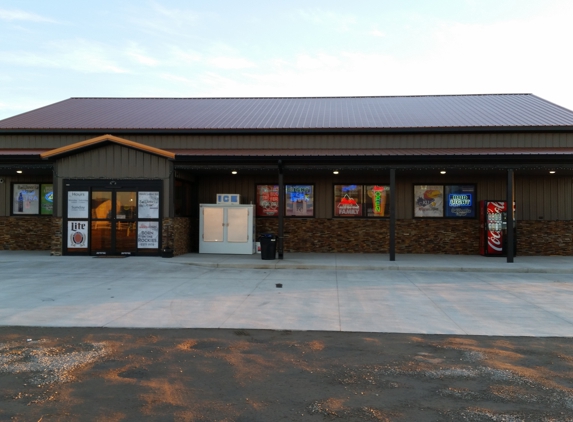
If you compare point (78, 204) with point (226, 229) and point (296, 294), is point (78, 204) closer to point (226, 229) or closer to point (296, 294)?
point (226, 229)

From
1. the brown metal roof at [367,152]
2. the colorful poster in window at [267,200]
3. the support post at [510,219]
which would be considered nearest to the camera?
the support post at [510,219]

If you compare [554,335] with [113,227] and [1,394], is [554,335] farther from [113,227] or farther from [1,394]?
[113,227]

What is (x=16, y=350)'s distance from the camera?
6996mm

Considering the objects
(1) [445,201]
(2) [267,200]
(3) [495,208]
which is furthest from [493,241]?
(2) [267,200]

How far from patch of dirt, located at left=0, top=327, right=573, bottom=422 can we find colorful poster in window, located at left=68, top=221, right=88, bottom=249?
1128 centimetres

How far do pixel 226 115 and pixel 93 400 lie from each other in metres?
21.3

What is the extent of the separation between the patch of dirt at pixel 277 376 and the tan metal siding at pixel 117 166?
11398mm

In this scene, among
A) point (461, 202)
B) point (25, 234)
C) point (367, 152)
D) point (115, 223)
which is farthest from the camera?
point (25, 234)

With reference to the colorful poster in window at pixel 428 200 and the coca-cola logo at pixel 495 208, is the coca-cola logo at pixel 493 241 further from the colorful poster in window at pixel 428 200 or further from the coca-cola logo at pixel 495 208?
the colorful poster in window at pixel 428 200

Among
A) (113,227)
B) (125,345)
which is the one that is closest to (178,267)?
(113,227)

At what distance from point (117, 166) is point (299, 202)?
772 centimetres

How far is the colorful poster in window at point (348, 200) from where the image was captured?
21.8 meters

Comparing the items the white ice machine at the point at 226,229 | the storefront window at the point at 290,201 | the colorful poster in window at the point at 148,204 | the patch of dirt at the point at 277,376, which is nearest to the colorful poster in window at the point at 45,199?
the colorful poster in window at the point at 148,204

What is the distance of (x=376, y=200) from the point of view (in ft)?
71.6
